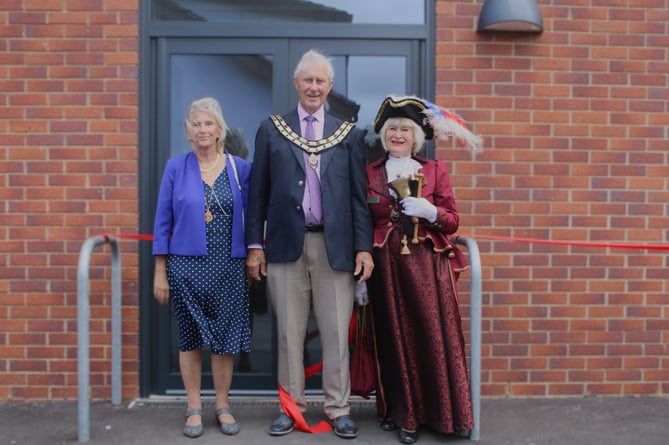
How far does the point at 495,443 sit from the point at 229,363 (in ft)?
4.78

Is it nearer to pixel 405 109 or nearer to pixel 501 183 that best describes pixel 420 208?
pixel 405 109

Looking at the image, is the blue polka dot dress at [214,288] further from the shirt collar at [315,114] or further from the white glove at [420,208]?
the white glove at [420,208]

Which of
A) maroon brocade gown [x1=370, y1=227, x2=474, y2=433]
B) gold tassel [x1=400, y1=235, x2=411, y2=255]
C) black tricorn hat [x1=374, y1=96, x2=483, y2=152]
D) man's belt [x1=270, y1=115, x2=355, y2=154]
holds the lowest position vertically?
maroon brocade gown [x1=370, y1=227, x2=474, y2=433]

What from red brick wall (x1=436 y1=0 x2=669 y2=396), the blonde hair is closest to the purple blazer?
the blonde hair

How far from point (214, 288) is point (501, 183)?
6.17 feet

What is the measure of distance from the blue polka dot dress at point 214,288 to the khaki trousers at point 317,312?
8.1 inches

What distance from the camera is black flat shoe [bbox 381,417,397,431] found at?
3.62 metres

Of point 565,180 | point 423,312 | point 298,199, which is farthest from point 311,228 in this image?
point 565,180

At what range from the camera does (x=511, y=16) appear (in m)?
3.92

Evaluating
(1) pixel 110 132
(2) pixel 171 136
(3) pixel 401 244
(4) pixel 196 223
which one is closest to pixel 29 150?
(1) pixel 110 132

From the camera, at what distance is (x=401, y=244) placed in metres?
3.44

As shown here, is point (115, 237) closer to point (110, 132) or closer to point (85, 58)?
point (110, 132)

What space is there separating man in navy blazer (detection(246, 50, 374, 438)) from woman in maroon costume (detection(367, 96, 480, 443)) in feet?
0.45

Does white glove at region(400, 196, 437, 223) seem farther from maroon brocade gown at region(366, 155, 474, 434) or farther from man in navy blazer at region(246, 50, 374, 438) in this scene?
man in navy blazer at region(246, 50, 374, 438)
